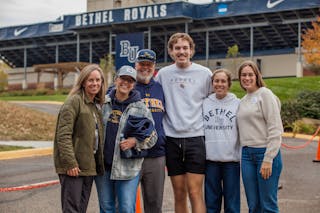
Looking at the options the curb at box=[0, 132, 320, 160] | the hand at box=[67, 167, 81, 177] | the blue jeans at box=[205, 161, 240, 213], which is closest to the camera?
the hand at box=[67, 167, 81, 177]

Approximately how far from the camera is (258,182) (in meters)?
5.11

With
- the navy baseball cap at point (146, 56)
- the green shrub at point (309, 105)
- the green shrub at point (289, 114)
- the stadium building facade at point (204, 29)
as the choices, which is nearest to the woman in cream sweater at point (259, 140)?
the navy baseball cap at point (146, 56)

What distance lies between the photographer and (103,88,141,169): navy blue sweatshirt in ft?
15.6

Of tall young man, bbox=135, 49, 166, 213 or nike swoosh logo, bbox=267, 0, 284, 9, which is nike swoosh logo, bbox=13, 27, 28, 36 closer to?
nike swoosh logo, bbox=267, 0, 284, 9

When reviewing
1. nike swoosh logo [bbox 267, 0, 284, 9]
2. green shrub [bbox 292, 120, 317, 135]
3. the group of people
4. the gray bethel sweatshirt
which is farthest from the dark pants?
nike swoosh logo [bbox 267, 0, 284, 9]

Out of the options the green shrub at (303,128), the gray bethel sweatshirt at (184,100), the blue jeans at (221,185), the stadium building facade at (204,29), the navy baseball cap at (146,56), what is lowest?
the green shrub at (303,128)

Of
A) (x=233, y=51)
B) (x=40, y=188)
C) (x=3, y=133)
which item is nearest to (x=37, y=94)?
(x=233, y=51)

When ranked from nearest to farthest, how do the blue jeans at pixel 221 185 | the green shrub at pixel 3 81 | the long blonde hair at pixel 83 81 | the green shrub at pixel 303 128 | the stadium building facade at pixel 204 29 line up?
the long blonde hair at pixel 83 81, the blue jeans at pixel 221 185, the green shrub at pixel 303 128, the stadium building facade at pixel 204 29, the green shrub at pixel 3 81

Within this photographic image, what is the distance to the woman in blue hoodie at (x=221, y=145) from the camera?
5215mm

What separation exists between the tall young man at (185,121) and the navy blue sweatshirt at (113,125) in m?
0.55

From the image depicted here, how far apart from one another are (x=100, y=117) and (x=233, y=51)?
3579 cm

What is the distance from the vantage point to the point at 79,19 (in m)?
48.3

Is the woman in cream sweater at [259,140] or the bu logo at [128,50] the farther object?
the bu logo at [128,50]

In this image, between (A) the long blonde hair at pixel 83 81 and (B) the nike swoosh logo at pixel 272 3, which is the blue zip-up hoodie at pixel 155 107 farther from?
(B) the nike swoosh logo at pixel 272 3
